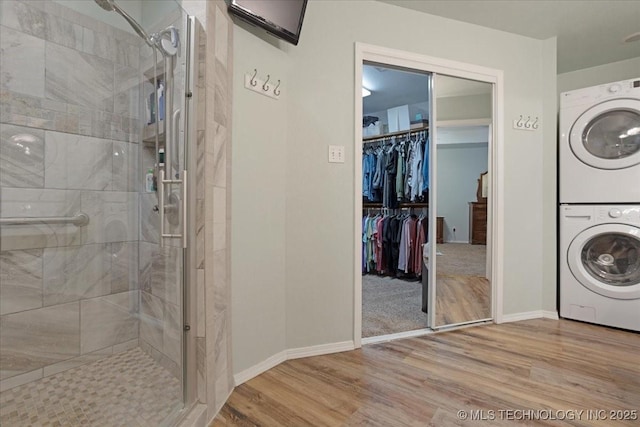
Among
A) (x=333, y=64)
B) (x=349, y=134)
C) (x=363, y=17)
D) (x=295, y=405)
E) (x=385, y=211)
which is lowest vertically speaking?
(x=295, y=405)

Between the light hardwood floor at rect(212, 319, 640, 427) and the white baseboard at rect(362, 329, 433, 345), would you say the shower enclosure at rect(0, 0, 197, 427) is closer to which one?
the light hardwood floor at rect(212, 319, 640, 427)

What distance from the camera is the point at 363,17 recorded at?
6.88 feet

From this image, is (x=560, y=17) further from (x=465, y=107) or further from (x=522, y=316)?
(x=522, y=316)

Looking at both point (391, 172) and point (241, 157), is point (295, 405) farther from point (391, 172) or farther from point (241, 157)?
point (391, 172)

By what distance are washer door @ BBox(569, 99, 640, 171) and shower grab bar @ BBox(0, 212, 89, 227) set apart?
3372 mm

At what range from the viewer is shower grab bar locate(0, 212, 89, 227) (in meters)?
1.39

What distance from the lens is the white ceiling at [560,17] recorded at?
2.21 m

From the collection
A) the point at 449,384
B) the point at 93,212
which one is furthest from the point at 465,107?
the point at 93,212

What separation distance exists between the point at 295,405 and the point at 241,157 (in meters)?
1.19

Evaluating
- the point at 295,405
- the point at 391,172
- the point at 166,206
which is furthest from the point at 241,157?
the point at 391,172

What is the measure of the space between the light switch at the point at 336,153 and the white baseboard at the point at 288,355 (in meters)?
1.14

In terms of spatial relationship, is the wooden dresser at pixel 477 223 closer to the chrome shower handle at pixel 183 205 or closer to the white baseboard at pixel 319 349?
the white baseboard at pixel 319 349

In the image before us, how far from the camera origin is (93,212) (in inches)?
63.3

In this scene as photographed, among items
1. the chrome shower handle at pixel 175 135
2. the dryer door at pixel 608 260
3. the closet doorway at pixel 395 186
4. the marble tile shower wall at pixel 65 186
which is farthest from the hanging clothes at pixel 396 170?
the marble tile shower wall at pixel 65 186
